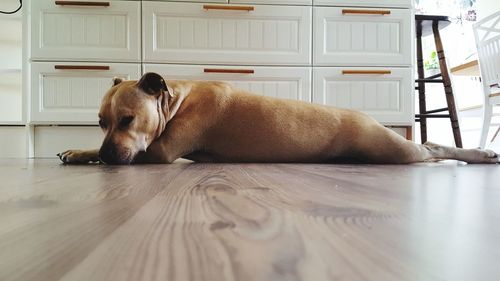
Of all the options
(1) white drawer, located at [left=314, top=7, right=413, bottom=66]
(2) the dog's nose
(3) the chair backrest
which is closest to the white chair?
(3) the chair backrest

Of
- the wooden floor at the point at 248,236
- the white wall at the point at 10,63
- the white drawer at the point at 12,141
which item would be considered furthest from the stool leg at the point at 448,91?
the white wall at the point at 10,63

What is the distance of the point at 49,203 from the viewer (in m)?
0.56

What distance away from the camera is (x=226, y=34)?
8.26ft

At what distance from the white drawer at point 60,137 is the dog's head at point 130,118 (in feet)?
3.29

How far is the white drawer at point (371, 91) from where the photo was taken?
8.43 feet

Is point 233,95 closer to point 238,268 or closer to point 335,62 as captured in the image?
point 335,62

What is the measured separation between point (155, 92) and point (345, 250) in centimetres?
137

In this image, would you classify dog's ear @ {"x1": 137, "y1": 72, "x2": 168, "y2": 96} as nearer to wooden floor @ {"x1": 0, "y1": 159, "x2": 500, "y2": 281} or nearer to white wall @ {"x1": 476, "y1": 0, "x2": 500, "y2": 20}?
wooden floor @ {"x1": 0, "y1": 159, "x2": 500, "y2": 281}

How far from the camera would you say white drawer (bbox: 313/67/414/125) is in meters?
2.57

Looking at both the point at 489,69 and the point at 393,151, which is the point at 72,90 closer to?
the point at 393,151

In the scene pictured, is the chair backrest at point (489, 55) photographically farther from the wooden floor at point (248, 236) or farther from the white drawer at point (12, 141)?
the white drawer at point (12, 141)

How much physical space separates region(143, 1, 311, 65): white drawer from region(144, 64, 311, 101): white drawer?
4 centimetres

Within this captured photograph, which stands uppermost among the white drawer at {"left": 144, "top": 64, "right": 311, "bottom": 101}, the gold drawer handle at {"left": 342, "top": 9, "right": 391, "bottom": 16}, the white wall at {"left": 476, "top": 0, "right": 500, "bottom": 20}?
the white wall at {"left": 476, "top": 0, "right": 500, "bottom": 20}

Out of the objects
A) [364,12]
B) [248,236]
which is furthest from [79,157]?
[364,12]
